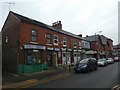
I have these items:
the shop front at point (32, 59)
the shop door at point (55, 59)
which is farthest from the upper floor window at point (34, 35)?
the shop door at point (55, 59)

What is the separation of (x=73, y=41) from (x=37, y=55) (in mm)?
12888

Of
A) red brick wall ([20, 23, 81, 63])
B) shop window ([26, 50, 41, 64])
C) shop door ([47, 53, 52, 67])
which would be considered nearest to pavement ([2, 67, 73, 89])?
shop window ([26, 50, 41, 64])

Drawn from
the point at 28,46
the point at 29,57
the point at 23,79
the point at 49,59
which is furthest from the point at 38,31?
the point at 23,79

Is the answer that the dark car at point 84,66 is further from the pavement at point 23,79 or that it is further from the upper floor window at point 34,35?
the upper floor window at point 34,35

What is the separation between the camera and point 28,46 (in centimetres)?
2389

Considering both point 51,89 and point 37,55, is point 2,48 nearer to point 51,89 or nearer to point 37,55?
point 37,55

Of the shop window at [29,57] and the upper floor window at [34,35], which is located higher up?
the upper floor window at [34,35]

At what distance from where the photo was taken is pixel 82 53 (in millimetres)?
40812

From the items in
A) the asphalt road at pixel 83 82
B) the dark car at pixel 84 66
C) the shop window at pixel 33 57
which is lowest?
the asphalt road at pixel 83 82

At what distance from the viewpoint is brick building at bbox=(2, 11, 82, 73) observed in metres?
23.6

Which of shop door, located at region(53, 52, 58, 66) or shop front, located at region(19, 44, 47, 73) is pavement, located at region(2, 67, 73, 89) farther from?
shop door, located at region(53, 52, 58, 66)

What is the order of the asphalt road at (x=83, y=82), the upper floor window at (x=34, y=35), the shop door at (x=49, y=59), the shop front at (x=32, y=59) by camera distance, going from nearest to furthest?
the asphalt road at (x=83, y=82) → the shop front at (x=32, y=59) → the upper floor window at (x=34, y=35) → the shop door at (x=49, y=59)

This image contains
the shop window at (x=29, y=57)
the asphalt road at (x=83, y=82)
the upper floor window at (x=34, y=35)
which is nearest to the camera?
the asphalt road at (x=83, y=82)

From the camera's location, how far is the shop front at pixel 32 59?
2351cm
